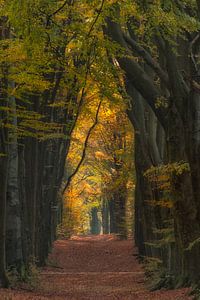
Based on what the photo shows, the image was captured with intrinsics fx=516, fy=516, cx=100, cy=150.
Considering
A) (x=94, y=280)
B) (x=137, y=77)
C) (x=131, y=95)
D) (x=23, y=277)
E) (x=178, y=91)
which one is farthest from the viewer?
(x=94, y=280)

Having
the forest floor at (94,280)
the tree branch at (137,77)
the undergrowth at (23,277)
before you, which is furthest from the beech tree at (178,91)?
the undergrowth at (23,277)

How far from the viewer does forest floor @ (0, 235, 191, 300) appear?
12.4 meters

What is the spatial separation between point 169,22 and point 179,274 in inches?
267

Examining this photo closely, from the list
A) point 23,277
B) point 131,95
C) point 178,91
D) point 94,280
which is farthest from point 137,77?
point 94,280

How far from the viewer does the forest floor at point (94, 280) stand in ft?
40.8

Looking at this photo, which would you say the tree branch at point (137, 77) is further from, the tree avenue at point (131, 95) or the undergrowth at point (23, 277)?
the undergrowth at point (23, 277)

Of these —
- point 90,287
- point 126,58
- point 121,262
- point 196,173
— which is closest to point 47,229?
point 121,262

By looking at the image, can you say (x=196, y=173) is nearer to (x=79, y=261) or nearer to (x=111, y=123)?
(x=79, y=261)

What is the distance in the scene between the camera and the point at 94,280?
1817cm

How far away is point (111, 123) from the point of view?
3309 cm

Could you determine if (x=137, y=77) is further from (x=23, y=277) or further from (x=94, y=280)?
(x=94, y=280)

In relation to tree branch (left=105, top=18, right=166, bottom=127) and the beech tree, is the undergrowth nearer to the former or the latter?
the beech tree

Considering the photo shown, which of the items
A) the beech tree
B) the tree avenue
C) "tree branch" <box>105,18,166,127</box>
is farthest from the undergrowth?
"tree branch" <box>105,18,166,127</box>

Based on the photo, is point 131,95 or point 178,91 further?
point 131,95
